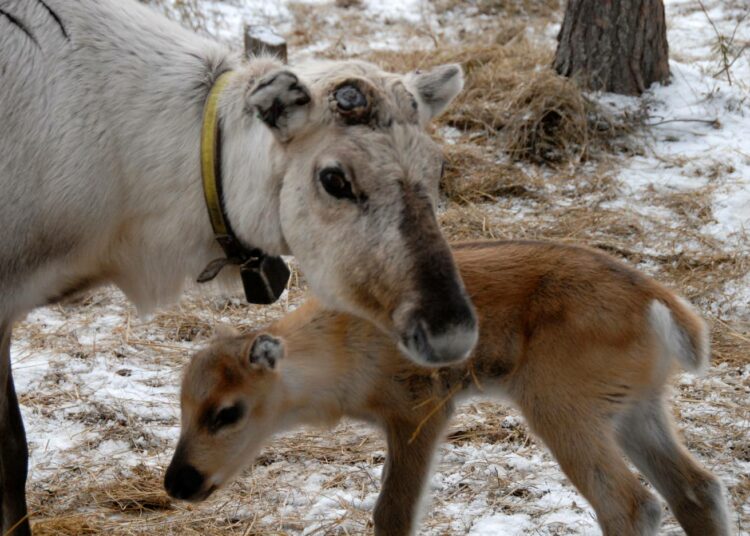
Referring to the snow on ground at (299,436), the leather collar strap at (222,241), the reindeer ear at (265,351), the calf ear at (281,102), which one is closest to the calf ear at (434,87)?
the calf ear at (281,102)

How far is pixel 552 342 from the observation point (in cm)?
396

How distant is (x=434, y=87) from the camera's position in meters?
3.46

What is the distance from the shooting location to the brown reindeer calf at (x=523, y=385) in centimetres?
388

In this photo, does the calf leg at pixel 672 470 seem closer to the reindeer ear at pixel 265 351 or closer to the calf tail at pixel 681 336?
the calf tail at pixel 681 336

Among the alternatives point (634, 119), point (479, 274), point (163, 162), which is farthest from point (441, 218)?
point (163, 162)

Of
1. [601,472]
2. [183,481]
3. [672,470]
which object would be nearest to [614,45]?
[672,470]

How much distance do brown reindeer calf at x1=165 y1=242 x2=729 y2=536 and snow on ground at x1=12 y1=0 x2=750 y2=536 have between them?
1.23 feet

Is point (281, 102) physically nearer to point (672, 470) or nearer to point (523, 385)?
point (523, 385)

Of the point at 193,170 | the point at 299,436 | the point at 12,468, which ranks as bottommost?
the point at 299,436

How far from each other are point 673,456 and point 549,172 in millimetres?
3761

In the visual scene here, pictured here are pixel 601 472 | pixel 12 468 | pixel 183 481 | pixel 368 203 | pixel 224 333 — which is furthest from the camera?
pixel 224 333

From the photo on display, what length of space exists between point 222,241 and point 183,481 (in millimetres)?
1040

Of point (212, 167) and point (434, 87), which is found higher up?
Result: point (434, 87)

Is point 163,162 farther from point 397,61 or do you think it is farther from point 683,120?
point 397,61
